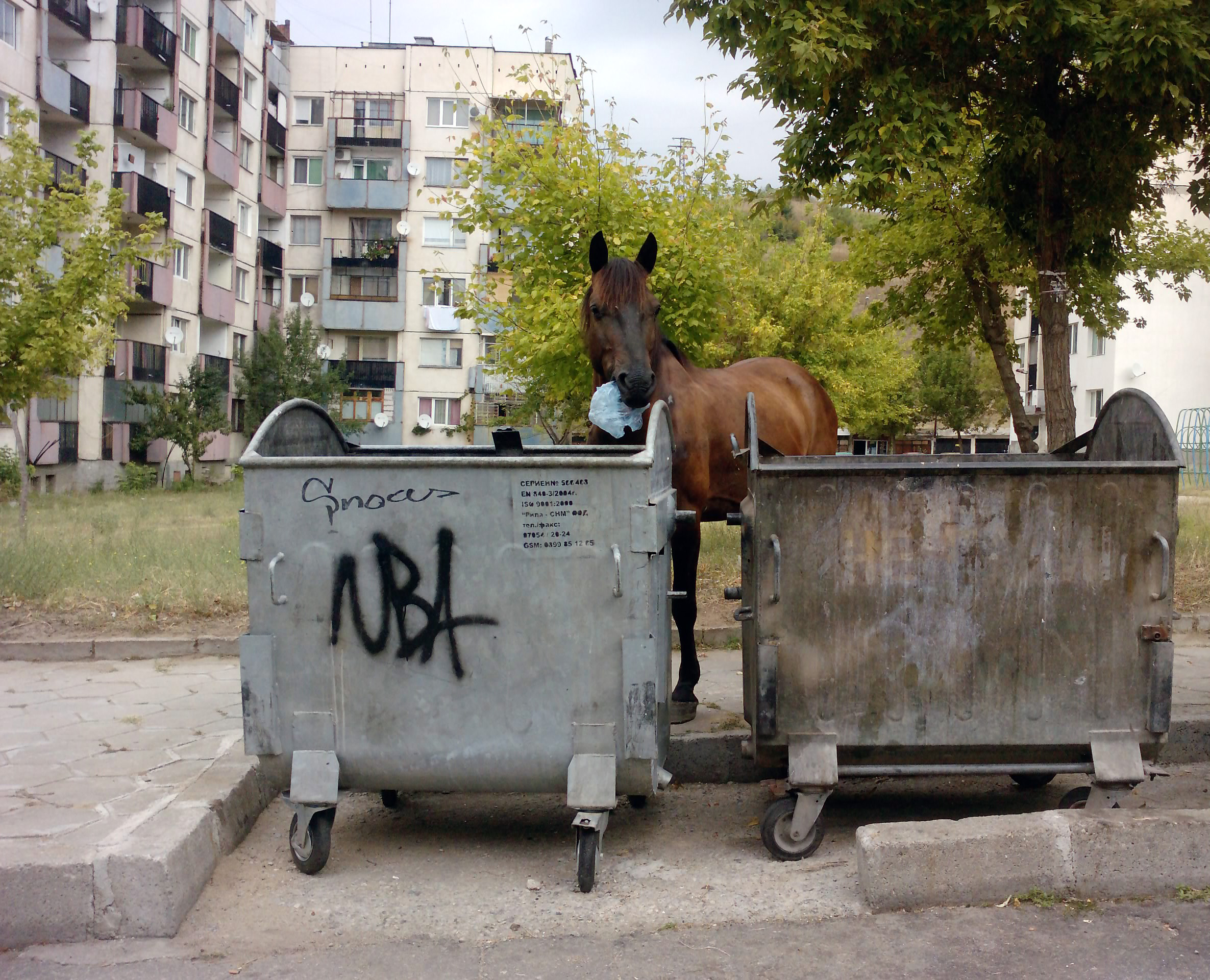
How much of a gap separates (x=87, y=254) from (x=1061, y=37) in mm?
14028

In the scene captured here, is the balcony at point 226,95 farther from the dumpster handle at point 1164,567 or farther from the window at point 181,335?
the dumpster handle at point 1164,567

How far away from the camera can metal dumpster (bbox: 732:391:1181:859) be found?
4.47 metres

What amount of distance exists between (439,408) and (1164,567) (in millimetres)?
52180

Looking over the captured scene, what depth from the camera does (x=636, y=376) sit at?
5715 millimetres

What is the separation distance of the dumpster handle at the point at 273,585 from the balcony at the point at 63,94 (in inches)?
1273

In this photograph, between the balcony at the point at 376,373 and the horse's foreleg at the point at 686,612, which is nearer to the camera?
the horse's foreleg at the point at 686,612

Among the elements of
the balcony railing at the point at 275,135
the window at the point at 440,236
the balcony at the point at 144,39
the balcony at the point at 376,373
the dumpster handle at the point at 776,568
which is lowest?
the dumpster handle at the point at 776,568

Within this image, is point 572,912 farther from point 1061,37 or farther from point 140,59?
point 140,59

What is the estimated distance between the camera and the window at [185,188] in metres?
40.8

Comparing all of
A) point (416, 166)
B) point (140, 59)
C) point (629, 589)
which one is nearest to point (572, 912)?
point (629, 589)

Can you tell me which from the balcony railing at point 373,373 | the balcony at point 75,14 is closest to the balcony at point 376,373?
the balcony railing at point 373,373

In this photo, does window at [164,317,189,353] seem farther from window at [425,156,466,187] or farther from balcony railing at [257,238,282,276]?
window at [425,156,466,187]

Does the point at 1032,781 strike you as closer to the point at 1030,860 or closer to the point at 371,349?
the point at 1030,860

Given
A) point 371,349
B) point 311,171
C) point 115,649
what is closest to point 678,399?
point 115,649
